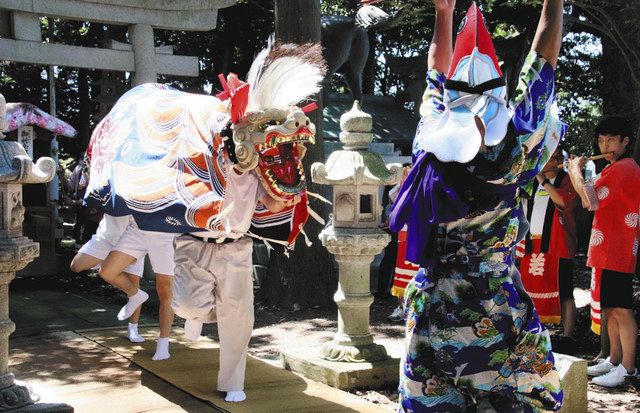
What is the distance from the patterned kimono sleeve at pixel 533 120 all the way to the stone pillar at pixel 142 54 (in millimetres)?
8002

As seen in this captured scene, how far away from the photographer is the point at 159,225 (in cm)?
479

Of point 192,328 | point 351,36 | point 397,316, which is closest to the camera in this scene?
point 192,328

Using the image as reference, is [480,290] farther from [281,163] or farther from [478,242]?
[281,163]

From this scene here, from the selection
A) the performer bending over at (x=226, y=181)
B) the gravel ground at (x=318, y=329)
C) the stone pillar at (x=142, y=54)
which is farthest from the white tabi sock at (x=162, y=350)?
the stone pillar at (x=142, y=54)

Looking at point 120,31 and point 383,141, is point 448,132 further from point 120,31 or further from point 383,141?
point 120,31

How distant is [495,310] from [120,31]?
1365cm

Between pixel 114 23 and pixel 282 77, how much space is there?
601 cm

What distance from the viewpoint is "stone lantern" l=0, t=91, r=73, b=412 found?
157 inches

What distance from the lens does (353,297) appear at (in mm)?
5438

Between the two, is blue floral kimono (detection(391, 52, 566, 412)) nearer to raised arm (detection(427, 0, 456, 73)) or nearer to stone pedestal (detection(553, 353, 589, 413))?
raised arm (detection(427, 0, 456, 73))

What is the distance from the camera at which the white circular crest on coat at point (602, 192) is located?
17.5ft

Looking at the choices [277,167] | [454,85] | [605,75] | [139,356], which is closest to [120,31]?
[605,75]

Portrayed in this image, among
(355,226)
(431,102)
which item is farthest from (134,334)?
(431,102)

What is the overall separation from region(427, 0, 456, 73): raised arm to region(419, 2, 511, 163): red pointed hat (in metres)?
0.19
